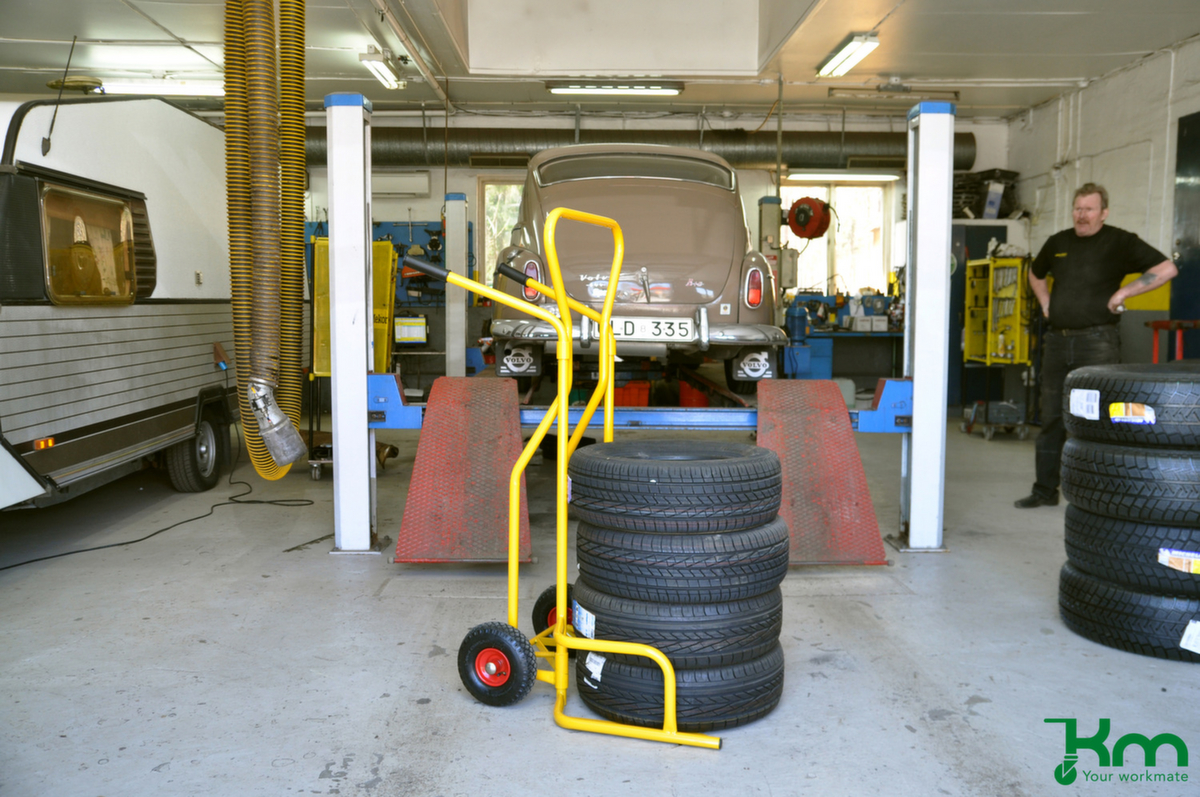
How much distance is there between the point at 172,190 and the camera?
20.1 ft

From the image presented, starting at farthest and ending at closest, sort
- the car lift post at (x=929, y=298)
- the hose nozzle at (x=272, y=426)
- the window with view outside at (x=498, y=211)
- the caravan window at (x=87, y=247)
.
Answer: the window with view outside at (x=498, y=211)
the car lift post at (x=929, y=298)
the caravan window at (x=87, y=247)
the hose nozzle at (x=272, y=426)

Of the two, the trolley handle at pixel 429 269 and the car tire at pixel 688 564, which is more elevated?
the trolley handle at pixel 429 269

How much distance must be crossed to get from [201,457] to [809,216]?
7.96 meters

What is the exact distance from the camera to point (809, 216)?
36.4ft

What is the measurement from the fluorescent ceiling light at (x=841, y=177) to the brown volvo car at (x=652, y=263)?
776 centimetres

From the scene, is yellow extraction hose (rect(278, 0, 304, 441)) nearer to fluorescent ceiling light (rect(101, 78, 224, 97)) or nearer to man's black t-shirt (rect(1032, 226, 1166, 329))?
man's black t-shirt (rect(1032, 226, 1166, 329))

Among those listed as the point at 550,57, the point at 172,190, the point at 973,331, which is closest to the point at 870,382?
the point at 973,331

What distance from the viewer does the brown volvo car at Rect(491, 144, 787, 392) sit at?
5.08 m

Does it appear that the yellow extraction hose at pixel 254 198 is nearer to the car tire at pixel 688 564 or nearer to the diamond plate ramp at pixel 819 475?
the car tire at pixel 688 564

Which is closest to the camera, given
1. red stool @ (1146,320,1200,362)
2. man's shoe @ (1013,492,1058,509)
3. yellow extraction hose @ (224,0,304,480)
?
yellow extraction hose @ (224,0,304,480)

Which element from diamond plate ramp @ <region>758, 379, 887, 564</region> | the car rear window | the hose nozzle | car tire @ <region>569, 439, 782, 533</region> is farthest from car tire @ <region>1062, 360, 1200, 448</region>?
the hose nozzle

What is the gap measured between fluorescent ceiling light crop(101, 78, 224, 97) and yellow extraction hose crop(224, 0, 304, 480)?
8.18 metres

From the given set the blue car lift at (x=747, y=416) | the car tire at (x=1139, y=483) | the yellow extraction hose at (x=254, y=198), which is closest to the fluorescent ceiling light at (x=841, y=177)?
the blue car lift at (x=747, y=416)

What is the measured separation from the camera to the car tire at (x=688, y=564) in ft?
8.38
